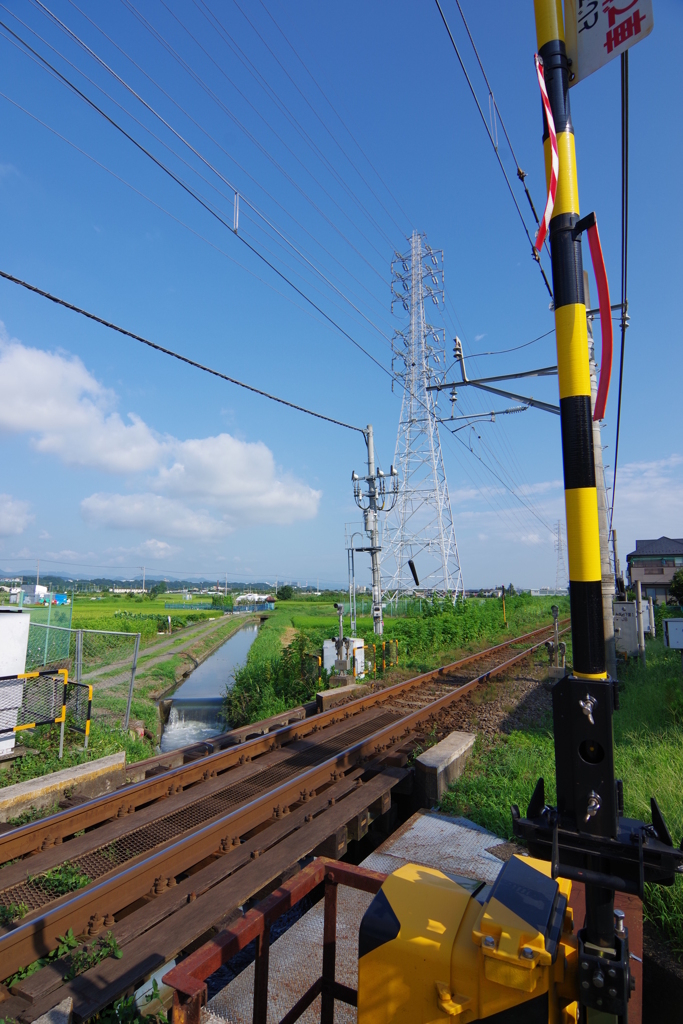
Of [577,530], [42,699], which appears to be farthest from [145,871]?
[42,699]

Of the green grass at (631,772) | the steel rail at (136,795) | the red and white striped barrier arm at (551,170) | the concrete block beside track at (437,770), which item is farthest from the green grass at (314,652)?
the red and white striped barrier arm at (551,170)

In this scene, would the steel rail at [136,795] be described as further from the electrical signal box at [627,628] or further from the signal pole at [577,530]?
the electrical signal box at [627,628]

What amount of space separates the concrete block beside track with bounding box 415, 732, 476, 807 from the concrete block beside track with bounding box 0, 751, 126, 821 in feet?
12.2

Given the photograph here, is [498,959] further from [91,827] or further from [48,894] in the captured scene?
[91,827]

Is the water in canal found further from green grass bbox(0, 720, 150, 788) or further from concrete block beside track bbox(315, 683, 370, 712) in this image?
concrete block beside track bbox(315, 683, 370, 712)

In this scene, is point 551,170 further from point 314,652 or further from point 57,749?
point 314,652

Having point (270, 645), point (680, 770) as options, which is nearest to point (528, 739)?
point (680, 770)

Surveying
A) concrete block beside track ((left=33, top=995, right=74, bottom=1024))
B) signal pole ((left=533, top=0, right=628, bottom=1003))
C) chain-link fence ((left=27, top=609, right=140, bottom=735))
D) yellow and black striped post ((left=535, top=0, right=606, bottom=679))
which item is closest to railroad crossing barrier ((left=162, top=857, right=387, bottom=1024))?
signal pole ((left=533, top=0, right=628, bottom=1003))

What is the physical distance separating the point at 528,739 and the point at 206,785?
4608mm

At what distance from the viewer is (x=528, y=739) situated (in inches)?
323

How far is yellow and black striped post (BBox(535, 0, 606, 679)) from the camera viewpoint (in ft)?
6.93

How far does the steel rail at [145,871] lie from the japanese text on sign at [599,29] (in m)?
5.81

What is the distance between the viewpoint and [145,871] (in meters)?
4.54

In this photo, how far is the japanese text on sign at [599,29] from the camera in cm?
246
